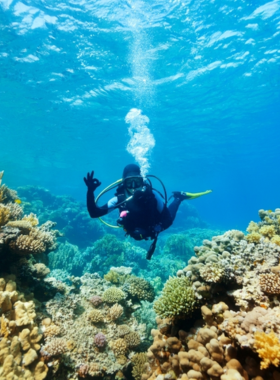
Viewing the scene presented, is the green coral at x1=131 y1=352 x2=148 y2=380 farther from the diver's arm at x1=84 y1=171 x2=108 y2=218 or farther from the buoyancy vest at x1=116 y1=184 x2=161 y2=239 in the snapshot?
the diver's arm at x1=84 y1=171 x2=108 y2=218

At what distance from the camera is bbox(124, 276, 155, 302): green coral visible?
5352mm

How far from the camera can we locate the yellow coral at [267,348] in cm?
180

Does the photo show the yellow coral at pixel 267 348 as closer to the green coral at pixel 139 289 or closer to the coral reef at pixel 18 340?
the coral reef at pixel 18 340

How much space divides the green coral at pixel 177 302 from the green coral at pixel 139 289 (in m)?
2.18

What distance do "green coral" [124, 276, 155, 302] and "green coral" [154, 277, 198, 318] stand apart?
2.18 m

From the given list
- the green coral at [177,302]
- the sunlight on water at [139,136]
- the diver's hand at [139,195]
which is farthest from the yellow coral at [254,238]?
the sunlight on water at [139,136]

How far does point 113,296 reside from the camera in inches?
193

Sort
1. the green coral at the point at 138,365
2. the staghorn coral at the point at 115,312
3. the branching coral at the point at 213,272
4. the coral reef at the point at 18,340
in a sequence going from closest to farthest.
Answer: the coral reef at the point at 18,340, the branching coral at the point at 213,272, the green coral at the point at 138,365, the staghorn coral at the point at 115,312

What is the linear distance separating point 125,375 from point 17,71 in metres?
22.2

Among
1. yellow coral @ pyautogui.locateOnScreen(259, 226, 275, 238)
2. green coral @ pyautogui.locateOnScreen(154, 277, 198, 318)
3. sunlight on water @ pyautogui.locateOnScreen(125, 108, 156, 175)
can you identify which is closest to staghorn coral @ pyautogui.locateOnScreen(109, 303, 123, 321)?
green coral @ pyautogui.locateOnScreen(154, 277, 198, 318)

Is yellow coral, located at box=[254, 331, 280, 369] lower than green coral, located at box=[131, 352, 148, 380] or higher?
higher

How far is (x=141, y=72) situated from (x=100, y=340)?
1885cm

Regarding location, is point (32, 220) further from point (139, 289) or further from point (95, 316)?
point (139, 289)

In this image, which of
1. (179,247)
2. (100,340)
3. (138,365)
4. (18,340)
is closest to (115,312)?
(100,340)
